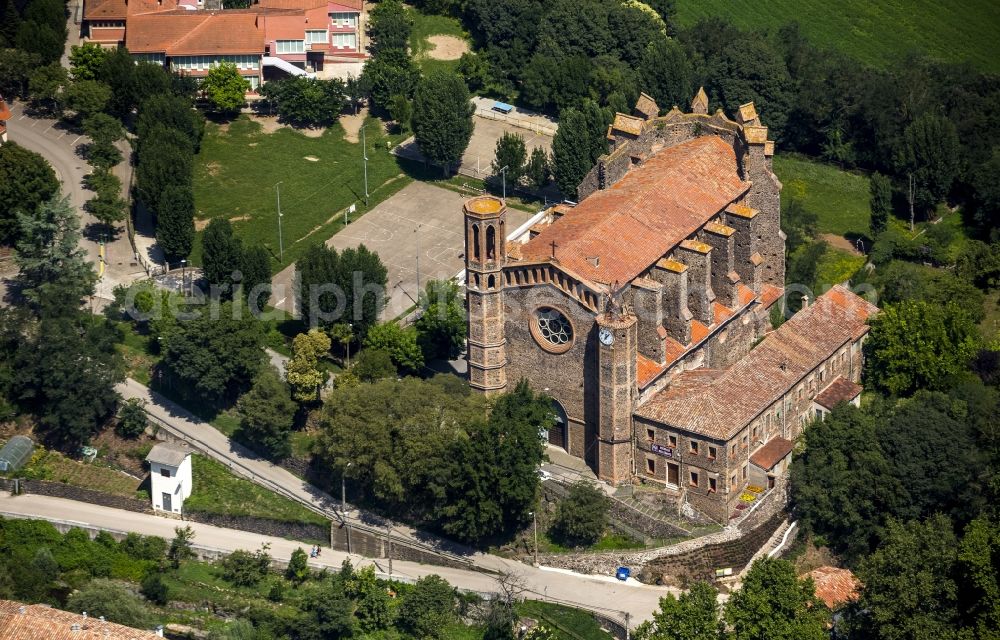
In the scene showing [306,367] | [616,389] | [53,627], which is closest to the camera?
[53,627]

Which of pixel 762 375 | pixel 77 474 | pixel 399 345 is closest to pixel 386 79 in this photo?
pixel 399 345

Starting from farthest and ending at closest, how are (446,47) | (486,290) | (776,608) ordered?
1. (446,47)
2. (486,290)
3. (776,608)

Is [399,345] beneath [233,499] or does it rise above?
above

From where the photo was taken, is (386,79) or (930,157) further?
(386,79)

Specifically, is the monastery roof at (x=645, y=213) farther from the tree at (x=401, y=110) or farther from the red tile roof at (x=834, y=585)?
the tree at (x=401, y=110)

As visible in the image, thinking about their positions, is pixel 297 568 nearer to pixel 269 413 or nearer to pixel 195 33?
pixel 269 413

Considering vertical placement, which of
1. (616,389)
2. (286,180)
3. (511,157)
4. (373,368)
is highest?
(616,389)

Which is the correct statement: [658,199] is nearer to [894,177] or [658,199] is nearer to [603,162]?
[603,162]

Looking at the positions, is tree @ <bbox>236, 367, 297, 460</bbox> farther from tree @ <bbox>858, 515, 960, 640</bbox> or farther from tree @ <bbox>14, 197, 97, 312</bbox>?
tree @ <bbox>858, 515, 960, 640</bbox>
